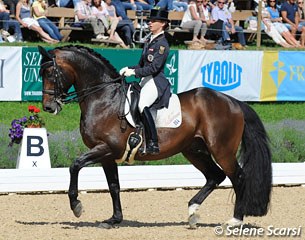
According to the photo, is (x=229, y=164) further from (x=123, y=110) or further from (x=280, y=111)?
(x=280, y=111)

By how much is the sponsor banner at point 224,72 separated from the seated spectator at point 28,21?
9.84 feet

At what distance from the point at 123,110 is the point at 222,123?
1.10m

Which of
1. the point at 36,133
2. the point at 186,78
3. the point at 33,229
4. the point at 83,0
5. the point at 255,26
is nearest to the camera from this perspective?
the point at 33,229

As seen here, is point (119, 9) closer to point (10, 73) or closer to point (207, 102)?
point (10, 73)

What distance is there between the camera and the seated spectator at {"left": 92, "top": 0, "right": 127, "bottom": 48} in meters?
18.7

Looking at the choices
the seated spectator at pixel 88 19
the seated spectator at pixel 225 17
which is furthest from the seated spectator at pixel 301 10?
the seated spectator at pixel 88 19

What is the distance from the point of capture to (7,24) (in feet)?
58.5

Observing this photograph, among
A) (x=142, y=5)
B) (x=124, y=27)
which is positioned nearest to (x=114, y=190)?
(x=124, y=27)

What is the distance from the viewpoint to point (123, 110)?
920 cm

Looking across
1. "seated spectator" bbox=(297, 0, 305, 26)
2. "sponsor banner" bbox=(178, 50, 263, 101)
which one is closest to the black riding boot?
"sponsor banner" bbox=(178, 50, 263, 101)

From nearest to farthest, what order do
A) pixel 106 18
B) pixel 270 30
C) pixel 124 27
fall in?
pixel 106 18, pixel 124 27, pixel 270 30

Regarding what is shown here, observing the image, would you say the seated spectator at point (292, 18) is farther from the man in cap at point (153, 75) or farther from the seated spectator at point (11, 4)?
the man in cap at point (153, 75)

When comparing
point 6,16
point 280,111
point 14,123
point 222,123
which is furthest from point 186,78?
point 222,123

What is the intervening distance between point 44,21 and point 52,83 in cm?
943
